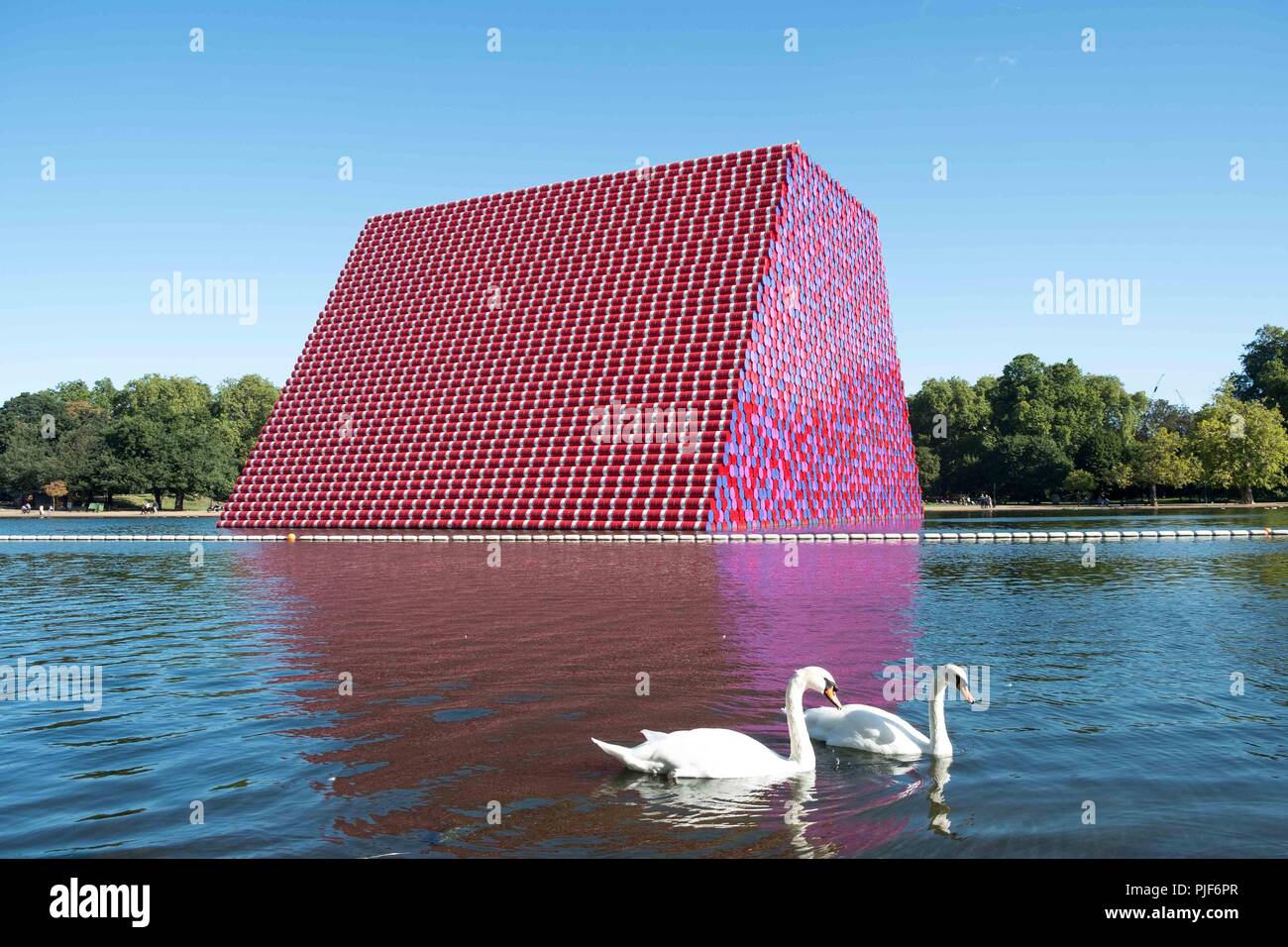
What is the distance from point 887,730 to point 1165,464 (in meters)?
93.2

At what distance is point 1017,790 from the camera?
7.79 metres

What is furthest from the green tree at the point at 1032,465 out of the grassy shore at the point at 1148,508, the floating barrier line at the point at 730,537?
the floating barrier line at the point at 730,537

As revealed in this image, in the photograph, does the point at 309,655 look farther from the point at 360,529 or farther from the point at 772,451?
the point at 360,529

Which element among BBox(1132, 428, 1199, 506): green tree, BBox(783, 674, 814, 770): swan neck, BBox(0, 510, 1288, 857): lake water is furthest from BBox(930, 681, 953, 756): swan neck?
BBox(1132, 428, 1199, 506): green tree

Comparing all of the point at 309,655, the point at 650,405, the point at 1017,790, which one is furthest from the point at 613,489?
the point at 1017,790

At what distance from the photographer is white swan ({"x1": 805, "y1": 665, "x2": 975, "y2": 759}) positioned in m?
8.68

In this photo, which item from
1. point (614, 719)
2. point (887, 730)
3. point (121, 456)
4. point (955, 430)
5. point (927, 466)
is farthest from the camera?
point (955, 430)

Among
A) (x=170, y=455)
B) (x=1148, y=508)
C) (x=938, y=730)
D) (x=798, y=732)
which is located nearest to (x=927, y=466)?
(x=1148, y=508)

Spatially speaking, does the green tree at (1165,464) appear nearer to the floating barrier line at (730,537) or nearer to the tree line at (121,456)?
the floating barrier line at (730,537)

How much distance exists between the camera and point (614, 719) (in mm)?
10289

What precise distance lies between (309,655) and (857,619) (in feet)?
28.4

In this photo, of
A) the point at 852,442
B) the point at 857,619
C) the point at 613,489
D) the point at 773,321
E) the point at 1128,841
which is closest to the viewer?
the point at 1128,841

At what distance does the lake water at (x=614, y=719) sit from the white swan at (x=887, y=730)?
0.57 feet

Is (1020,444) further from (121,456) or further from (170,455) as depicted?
(121,456)
